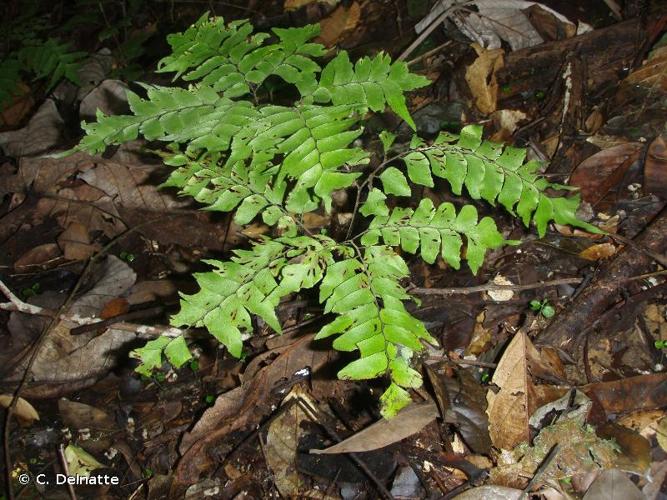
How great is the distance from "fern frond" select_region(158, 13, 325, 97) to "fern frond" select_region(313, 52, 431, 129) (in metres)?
0.08

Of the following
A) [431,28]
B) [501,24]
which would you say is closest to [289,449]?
[431,28]

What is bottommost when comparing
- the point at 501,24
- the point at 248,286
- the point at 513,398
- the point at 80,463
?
the point at 80,463

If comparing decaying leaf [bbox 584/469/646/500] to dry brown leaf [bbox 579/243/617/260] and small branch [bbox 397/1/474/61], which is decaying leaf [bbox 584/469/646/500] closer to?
dry brown leaf [bbox 579/243/617/260]

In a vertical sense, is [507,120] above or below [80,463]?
above

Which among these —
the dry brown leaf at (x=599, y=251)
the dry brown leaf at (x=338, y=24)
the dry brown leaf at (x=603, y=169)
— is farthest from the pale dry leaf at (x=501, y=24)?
the dry brown leaf at (x=599, y=251)

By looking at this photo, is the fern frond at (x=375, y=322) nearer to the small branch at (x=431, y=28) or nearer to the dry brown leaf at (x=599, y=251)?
the dry brown leaf at (x=599, y=251)

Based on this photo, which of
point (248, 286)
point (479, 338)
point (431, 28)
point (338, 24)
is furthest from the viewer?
point (338, 24)

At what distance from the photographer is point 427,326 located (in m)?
3.17

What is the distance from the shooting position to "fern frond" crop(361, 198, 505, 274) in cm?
248

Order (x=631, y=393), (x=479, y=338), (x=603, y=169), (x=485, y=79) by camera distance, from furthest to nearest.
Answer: (x=485, y=79), (x=603, y=169), (x=479, y=338), (x=631, y=393)

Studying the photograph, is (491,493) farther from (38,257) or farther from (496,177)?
(38,257)

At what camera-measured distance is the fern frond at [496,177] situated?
2.48 meters

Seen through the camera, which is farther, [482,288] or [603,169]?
[603,169]

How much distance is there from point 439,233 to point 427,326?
0.83m
